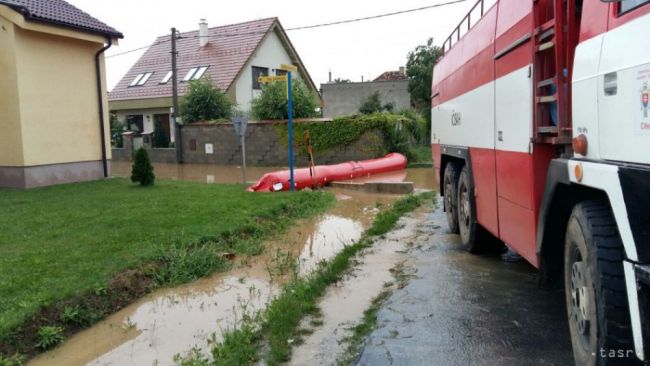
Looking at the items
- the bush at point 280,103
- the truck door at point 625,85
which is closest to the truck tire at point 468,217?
the truck door at point 625,85

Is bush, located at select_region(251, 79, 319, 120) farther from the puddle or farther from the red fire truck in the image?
the red fire truck

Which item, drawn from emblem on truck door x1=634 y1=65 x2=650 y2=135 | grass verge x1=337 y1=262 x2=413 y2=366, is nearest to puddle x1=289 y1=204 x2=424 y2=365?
grass verge x1=337 y1=262 x2=413 y2=366

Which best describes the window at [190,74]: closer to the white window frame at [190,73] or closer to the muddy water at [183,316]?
the white window frame at [190,73]

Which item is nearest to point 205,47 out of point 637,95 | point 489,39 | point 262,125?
point 262,125

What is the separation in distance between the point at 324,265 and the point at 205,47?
94.8ft

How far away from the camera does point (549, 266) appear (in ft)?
12.6

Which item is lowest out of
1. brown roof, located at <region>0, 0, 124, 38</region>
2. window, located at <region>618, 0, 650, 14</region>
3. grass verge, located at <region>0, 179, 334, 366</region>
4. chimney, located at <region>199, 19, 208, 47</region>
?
grass verge, located at <region>0, 179, 334, 366</region>

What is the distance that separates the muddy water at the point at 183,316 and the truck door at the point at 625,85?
348cm

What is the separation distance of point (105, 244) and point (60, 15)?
30.3 ft

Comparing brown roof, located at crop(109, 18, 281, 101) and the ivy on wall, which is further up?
brown roof, located at crop(109, 18, 281, 101)

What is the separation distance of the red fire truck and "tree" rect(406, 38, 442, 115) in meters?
26.2

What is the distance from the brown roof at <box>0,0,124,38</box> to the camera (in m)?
12.6

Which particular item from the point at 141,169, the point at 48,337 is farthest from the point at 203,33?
the point at 48,337

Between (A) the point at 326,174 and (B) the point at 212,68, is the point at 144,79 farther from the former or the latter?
(A) the point at 326,174
